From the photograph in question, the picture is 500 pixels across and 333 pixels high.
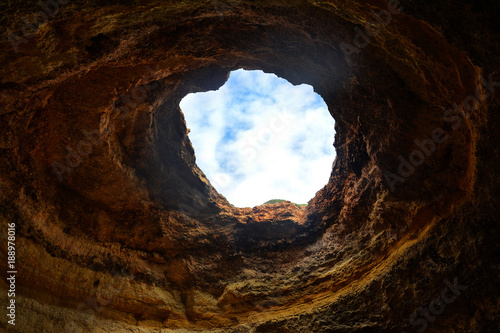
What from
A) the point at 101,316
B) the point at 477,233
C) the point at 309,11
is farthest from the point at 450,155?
the point at 101,316

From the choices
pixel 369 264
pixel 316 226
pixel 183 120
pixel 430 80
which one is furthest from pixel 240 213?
pixel 430 80

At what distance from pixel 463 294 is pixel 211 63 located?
6.58 m

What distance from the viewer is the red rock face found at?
4.09 m

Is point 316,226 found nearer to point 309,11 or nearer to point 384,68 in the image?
point 384,68

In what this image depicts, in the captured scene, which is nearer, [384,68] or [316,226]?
[384,68]

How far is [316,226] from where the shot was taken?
8.05 metres

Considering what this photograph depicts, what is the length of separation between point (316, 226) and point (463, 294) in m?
3.71

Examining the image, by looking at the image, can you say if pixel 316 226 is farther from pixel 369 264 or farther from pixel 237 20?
pixel 237 20

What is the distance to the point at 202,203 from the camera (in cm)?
816

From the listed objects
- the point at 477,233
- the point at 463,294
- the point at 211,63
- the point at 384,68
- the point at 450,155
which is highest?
the point at 211,63

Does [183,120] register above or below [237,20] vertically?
above

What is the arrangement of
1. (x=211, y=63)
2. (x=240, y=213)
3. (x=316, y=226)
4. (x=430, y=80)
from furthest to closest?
(x=240, y=213), (x=316, y=226), (x=211, y=63), (x=430, y=80)

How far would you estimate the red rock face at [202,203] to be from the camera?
4.09m

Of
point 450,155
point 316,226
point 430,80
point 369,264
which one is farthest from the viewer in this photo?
point 316,226
